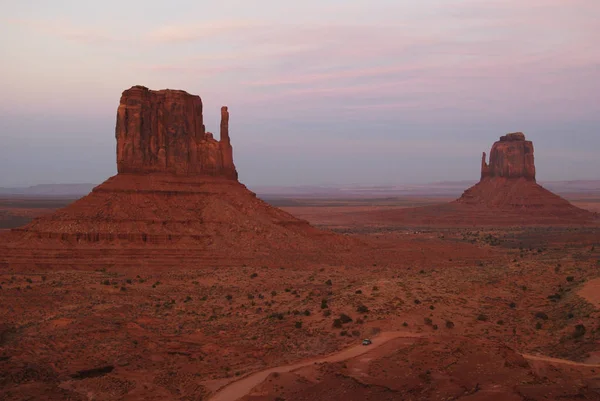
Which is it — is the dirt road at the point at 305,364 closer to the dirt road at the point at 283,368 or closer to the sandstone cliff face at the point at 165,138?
the dirt road at the point at 283,368

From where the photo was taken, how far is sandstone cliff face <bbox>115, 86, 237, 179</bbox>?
211 ft

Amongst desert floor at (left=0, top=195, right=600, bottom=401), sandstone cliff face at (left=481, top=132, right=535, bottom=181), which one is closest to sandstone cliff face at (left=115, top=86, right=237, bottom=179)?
desert floor at (left=0, top=195, right=600, bottom=401)

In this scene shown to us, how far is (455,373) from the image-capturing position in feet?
68.3

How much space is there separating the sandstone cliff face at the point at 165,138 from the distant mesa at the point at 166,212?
10 centimetres

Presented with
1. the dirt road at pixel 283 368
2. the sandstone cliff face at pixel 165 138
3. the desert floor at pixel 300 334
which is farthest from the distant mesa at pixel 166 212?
the dirt road at pixel 283 368

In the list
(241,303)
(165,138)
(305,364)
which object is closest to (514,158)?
(165,138)

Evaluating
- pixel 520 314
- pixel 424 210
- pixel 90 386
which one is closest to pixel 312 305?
pixel 520 314

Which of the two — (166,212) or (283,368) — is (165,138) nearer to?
(166,212)

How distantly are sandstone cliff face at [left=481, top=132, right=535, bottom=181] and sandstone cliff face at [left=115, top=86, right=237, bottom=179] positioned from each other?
8230 centimetres

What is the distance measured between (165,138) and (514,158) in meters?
88.5

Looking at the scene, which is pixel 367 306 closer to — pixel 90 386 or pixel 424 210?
pixel 90 386

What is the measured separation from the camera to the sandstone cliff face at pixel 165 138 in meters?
64.2

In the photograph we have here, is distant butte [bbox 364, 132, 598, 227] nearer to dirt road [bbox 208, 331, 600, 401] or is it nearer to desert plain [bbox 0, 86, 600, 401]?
desert plain [bbox 0, 86, 600, 401]

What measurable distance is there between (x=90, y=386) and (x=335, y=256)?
134ft
